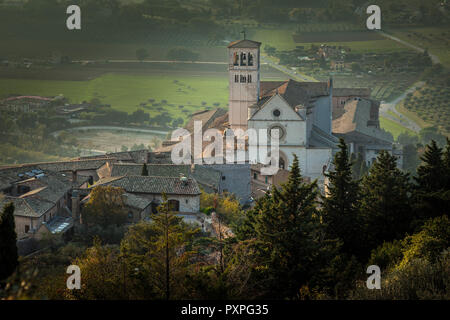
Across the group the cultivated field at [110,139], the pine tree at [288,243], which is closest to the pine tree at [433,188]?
the pine tree at [288,243]

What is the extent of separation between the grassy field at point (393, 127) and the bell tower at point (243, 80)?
103ft

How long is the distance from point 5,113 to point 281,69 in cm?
3006

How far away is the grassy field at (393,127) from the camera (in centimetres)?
6391

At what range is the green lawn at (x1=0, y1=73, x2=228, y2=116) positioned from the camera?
78188 mm

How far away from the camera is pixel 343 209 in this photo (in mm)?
18297

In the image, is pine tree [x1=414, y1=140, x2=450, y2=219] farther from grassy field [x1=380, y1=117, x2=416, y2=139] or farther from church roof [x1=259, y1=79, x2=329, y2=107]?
grassy field [x1=380, y1=117, x2=416, y2=139]

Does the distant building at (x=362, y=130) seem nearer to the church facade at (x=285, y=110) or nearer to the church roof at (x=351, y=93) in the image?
the church roof at (x=351, y=93)

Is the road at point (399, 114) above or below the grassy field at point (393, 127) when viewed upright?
above

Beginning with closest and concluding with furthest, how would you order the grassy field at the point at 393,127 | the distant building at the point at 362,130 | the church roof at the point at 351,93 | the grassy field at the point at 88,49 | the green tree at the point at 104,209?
1. the green tree at the point at 104,209
2. the distant building at the point at 362,130
3. the church roof at the point at 351,93
4. the grassy field at the point at 393,127
5. the grassy field at the point at 88,49

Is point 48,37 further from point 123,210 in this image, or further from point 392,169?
point 392,169

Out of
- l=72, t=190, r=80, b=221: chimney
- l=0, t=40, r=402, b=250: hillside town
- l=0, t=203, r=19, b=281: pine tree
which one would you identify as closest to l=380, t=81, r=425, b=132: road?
l=0, t=40, r=402, b=250: hillside town

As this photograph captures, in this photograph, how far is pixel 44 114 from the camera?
233 ft

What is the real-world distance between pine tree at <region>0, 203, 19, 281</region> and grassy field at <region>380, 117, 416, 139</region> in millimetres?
50758

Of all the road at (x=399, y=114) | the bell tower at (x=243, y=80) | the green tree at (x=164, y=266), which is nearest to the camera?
the green tree at (x=164, y=266)
